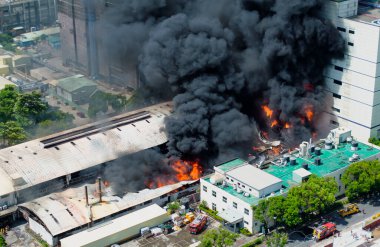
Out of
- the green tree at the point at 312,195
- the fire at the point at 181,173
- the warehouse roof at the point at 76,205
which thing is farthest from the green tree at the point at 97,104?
the green tree at the point at 312,195

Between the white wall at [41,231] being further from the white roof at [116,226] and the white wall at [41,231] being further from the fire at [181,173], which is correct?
the fire at [181,173]

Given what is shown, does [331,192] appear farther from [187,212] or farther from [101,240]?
[101,240]

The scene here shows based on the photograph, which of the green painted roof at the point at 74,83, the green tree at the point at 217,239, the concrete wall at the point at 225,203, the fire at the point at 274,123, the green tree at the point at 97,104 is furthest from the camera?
the green painted roof at the point at 74,83

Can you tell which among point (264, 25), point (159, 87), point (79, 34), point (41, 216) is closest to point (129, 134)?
point (159, 87)

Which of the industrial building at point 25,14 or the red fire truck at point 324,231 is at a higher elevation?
the industrial building at point 25,14

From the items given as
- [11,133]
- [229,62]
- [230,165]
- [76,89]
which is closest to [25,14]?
[76,89]

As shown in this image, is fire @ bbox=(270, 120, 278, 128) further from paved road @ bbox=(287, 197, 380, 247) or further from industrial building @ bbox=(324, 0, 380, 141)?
paved road @ bbox=(287, 197, 380, 247)

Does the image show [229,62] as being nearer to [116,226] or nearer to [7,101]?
[116,226]
